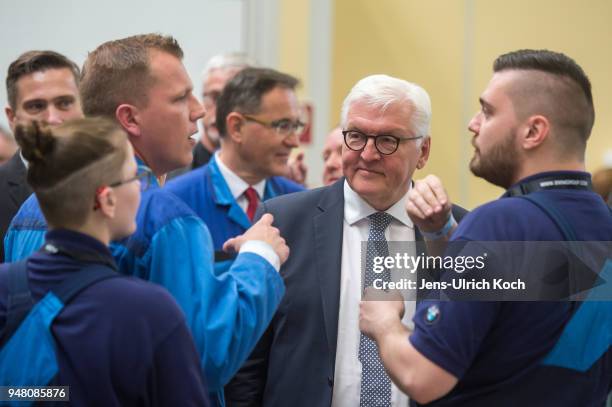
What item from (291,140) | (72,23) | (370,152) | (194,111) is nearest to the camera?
(194,111)

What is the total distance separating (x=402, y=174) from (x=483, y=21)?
3850 millimetres

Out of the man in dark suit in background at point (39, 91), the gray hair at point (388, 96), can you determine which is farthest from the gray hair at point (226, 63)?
the gray hair at point (388, 96)

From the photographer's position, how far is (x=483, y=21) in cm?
600

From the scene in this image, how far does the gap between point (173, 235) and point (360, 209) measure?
2.60ft

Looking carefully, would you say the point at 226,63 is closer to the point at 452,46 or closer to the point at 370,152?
the point at 452,46

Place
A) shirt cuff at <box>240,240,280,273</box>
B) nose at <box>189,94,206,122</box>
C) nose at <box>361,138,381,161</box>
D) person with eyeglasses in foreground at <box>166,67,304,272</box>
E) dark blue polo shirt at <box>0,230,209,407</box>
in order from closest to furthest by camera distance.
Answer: dark blue polo shirt at <box>0,230,209,407</box> < shirt cuff at <box>240,240,280,273</box> < nose at <box>189,94,206,122</box> < nose at <box>361,138,381,161</box> < person with eyeglasses in foreground at <box>166,67,304,272</box>

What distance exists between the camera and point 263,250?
6.21 ft

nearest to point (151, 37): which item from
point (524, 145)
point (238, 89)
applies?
point (524, 145)

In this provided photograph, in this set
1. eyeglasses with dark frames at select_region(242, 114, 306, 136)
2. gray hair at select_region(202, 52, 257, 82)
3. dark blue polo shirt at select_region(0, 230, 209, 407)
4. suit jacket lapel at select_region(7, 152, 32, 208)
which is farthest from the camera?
gray hair at select_region(202, 52, 257, 82)

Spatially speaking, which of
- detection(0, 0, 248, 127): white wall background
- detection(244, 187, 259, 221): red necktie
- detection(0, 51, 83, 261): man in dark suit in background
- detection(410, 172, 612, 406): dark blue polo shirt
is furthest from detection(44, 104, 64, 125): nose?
detection(410, 172, 612, 406): dark blue polo shirt

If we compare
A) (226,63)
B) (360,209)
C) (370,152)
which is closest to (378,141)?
(370,152)

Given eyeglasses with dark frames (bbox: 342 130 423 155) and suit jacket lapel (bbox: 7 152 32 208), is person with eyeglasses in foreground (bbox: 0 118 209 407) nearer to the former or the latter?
eyeglasses with dark frames (bbox: 342 130 423 155)

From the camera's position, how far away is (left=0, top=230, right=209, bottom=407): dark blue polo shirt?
1.52 m

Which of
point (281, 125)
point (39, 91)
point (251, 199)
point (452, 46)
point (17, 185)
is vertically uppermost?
point (452, 46)
